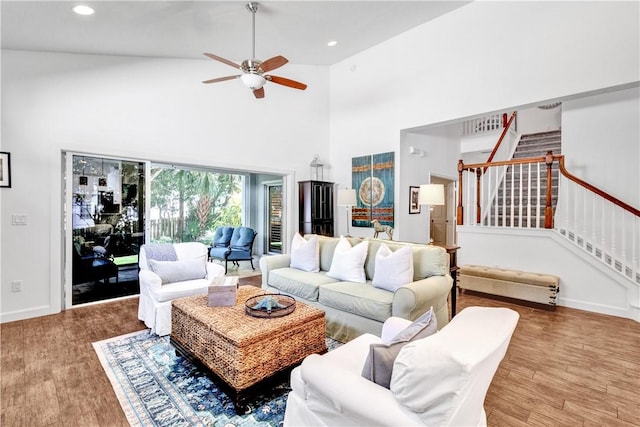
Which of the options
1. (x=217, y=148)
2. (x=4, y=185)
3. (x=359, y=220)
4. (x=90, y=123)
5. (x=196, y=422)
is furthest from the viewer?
(x=359, y=220)

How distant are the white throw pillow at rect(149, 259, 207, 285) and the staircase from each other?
14.8ft

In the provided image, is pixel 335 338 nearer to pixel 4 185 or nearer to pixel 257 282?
pixel 257 282

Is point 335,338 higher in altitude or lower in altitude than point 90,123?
lower

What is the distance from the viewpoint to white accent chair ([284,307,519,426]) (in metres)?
1.05

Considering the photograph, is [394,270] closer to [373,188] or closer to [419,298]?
[419,298]

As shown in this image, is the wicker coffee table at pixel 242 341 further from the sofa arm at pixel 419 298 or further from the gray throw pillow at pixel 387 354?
the gray throw pillow at pixel 387 354

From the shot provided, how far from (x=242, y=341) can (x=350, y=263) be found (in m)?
1.66

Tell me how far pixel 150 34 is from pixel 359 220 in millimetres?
4313

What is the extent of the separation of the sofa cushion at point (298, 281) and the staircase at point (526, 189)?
3297 mm

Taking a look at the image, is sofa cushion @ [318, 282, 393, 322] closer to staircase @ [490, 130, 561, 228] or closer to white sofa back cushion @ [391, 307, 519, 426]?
white sofa back cushion @ [391, 307, 519, 426]

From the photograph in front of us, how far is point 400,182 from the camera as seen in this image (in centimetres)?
543

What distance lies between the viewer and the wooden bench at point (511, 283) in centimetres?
402

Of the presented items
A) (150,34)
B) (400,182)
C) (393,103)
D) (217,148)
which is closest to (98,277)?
(217,148)

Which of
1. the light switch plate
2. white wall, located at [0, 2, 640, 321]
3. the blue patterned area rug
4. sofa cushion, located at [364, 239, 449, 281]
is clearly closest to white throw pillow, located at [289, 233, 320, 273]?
sofa cushion, located at [364, 239, 449, 281]
